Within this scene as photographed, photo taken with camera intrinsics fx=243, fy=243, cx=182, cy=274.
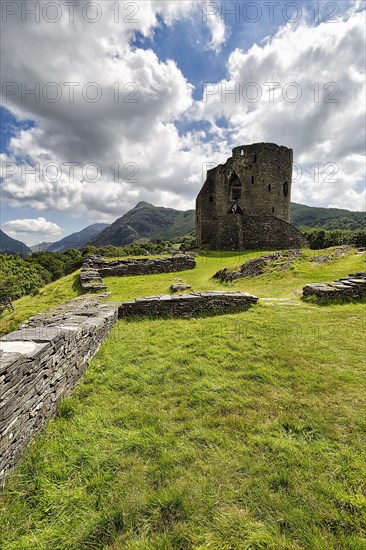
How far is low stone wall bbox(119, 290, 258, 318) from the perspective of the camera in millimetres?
9094

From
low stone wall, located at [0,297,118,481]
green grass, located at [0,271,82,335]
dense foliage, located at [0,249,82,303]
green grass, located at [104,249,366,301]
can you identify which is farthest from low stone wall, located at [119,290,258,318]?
dense foliage, located at [0,249,82,303]

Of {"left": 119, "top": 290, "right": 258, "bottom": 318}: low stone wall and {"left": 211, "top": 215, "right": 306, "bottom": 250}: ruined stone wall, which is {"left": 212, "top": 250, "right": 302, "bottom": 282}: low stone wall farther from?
{"left": 211, "top": 215, "right": 306, "bottom": 250}: ruined stone wall

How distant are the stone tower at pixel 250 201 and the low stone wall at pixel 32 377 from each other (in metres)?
25.8

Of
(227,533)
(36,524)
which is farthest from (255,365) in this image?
(36,524)

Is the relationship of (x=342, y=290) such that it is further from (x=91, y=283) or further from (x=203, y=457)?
(x=91, y=283)

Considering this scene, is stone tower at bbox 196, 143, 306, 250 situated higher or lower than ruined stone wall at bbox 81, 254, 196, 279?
higher

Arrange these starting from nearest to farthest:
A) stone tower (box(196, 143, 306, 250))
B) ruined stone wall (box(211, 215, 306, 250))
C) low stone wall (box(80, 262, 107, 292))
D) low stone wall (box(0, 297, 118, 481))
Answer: low stone wall (box(0, 297, 118, 481)) < low stone wall (box(80, 262, 107, 292)) < ruined stone wall (box(211, 215, 306, 250)) < stone tower (box(196, 143, 306, 250))

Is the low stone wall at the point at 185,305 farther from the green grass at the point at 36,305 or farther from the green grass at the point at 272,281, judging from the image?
the green grass at the point at 36,305

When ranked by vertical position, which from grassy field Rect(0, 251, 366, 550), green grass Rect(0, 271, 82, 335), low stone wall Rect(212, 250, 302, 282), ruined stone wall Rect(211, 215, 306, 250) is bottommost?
grassy field Rect(0, 251, 366, 550)

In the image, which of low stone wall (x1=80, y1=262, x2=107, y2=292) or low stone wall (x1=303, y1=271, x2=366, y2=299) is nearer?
low stone wall (x1=303, y1=271, x2=366, y2=299)

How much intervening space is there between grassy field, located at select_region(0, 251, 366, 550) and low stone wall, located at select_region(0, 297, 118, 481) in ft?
0.81

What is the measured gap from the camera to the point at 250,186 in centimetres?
3388

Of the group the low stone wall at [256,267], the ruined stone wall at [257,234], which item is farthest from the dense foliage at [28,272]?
the ruined stone wall at [257,234]

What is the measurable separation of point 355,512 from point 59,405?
14.3 feet
